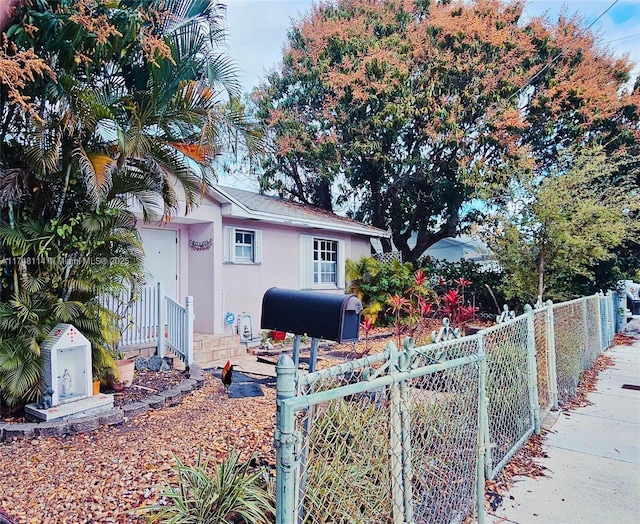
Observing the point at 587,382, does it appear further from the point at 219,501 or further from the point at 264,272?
the point at 264,272

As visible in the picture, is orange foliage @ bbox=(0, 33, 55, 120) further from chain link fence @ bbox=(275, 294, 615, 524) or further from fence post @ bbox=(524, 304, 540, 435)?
fence post @ bbox=(524, 304, 540, 435)

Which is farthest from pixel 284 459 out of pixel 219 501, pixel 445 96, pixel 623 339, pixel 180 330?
pixel 445 96

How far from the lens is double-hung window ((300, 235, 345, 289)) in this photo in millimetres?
11844

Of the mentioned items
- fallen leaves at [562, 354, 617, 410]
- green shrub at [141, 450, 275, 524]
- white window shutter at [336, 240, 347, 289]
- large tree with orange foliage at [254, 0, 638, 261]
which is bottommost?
fallen leaves at [562, 354, 617, 410]

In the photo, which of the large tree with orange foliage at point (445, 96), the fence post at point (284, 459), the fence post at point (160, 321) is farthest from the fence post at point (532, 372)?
the large tree with orange foliage at point (445, 96)

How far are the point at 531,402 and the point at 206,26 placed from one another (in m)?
6.43

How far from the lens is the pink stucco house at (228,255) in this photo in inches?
351

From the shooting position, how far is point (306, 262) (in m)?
11.9

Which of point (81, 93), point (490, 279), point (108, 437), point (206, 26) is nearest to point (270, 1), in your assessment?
point (206, 26)

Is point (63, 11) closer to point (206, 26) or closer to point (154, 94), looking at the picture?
point (154, 94)

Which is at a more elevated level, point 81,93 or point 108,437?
point 81,93

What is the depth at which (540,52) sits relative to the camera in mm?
14102

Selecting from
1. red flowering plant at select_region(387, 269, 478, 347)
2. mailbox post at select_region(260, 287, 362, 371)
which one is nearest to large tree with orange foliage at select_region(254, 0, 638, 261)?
red flowering plant at select_region(387, 269, 478, 347)

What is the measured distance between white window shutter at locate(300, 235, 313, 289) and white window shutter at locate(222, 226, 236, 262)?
2.52 meters
